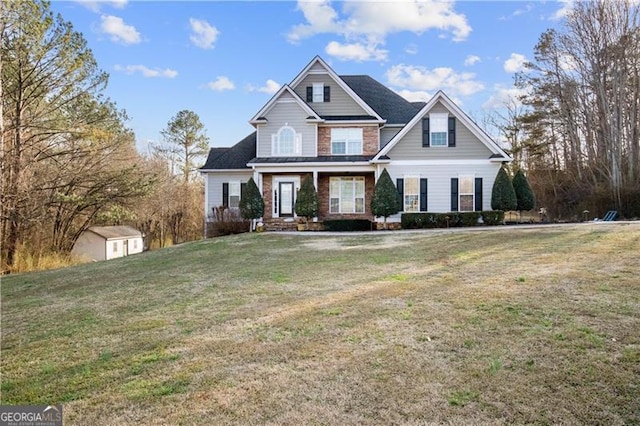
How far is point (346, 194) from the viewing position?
2222 centimetres

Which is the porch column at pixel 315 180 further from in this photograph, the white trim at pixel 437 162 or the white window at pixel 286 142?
the white trim at pixel 437 162

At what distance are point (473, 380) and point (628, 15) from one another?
2827 centimetres

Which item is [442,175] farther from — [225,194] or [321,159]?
[225,194]

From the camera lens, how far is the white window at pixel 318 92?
22781 mm

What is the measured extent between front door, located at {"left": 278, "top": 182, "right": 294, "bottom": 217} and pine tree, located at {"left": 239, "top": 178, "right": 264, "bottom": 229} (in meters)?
1.62

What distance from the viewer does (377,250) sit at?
12000 millimetres

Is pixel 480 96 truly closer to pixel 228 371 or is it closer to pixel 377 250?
pixel 377 250

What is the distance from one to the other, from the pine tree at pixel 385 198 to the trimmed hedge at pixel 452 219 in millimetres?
998

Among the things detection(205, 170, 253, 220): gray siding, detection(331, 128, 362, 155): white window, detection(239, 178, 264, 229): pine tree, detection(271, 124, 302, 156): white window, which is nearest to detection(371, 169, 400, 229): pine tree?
detection(331, 128, 362, 155): white window

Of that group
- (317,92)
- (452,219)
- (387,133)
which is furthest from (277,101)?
(452,219)

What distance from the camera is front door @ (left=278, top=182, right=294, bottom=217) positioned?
2169 cm

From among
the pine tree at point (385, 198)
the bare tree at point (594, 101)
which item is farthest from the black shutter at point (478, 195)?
the bare tree at point (594, 101)

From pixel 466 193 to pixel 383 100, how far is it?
8.69 meters

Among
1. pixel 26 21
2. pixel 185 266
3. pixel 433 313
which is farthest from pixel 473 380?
pixel 26 21
